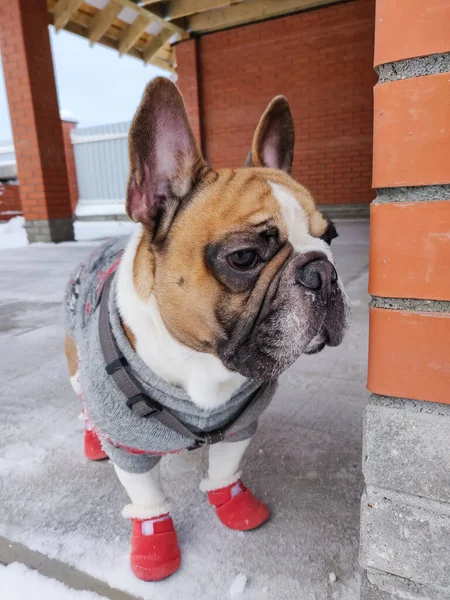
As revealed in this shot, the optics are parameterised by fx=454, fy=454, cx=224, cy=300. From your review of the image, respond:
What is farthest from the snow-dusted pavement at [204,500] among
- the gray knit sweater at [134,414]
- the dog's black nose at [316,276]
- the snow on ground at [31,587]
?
the dog's black nose at [316,276]

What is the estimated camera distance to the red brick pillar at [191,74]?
916 centimetres

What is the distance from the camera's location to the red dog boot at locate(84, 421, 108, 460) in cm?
167

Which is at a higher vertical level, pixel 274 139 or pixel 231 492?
pixel 274 139

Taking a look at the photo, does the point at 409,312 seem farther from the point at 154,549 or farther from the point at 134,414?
the point at 154,549

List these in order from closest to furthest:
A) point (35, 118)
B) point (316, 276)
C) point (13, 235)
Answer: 1. point (316, 276)
2. point (35, 118)
3. point (13, 235)

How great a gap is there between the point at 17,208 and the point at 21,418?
9.15 m

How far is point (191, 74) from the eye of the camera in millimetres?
9227

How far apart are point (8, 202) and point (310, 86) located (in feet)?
21.9

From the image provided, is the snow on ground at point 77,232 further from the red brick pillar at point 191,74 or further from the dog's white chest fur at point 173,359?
the dog's white chest fur at point 173,359

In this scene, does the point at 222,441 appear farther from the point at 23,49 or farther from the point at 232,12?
the point at 232,12

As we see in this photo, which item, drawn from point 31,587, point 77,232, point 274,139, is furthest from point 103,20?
point 31,587

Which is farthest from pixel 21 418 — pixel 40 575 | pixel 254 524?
pixel 254 524

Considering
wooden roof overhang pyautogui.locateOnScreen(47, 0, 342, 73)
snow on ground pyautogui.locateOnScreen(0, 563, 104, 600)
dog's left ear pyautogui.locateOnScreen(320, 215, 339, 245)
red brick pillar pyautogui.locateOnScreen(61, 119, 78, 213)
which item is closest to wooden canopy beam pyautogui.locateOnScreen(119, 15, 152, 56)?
wooden roof overhang pyautogui.locateOnScreen(47, 0, 342, 73)

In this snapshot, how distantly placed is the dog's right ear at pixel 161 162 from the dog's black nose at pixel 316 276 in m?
0.39
